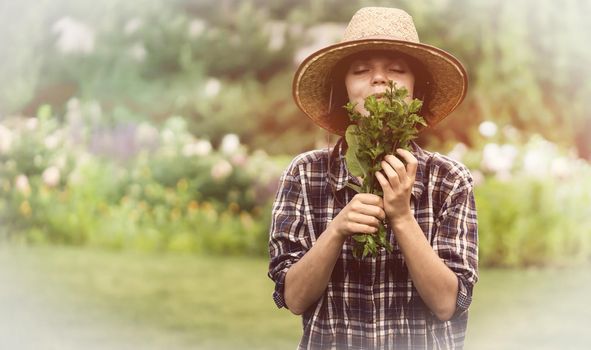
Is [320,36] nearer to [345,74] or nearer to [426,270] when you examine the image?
[345,74]

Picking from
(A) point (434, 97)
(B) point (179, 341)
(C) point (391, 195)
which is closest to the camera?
(C) point (391, 195)

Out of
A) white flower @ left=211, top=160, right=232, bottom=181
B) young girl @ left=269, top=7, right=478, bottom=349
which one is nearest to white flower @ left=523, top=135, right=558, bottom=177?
white flower @ left=211, top=160, right=232, bottom=181

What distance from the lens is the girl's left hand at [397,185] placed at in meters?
1.40

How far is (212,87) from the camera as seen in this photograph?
3340 mm

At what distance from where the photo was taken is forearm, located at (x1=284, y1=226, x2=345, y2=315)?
1.45m

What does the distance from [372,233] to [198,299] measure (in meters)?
1.96

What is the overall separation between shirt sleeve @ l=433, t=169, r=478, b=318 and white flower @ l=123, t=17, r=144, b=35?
7.53 feet

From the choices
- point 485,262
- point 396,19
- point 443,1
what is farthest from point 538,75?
point 396,19

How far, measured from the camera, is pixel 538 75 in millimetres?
3289

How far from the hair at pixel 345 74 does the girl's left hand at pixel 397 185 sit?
35cm

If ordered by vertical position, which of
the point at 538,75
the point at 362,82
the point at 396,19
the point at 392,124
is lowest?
the point at 392,124

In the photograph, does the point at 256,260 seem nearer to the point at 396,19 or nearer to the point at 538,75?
the point at 538,75

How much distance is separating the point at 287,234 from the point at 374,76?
0.41 metres

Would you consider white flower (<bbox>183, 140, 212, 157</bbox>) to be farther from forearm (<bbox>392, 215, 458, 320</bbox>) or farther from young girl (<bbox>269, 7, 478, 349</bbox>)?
forearm (<bbox>392, 215, 458, 320</bbox>)
